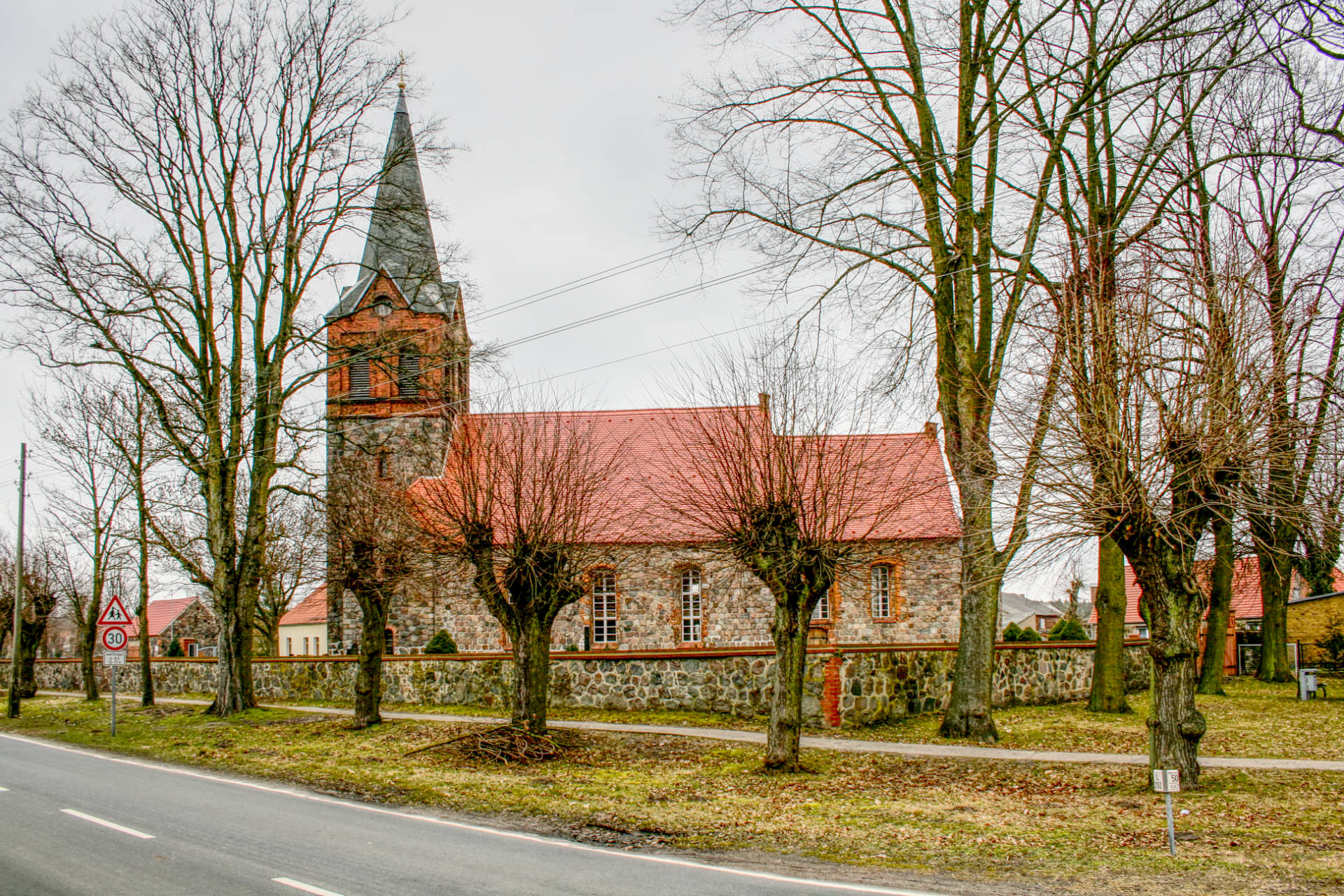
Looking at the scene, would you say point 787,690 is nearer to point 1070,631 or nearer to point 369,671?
point 369,671

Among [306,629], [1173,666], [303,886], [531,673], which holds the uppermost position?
[1173,666]

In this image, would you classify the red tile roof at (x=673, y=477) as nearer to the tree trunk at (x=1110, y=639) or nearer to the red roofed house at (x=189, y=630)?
the tree trunk at (x=1110, y=639)

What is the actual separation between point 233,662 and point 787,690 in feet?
47.9

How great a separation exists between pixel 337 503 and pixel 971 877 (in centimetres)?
1388

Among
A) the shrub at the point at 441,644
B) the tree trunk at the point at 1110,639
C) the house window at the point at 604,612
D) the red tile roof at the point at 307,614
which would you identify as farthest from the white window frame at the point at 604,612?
the red tile roof at the point at 307,614

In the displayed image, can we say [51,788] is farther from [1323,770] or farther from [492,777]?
[1323,770]

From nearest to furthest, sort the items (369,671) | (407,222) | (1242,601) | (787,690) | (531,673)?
(787,690)
(531,673)
(369,671)
(407,222)
(1242,601)

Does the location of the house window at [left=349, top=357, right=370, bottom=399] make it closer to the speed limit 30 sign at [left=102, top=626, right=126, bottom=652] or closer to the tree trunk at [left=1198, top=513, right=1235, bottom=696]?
the speed limit 30 sign at [left=102, top=626, right=126, bottom=652]

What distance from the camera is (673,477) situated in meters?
16.9

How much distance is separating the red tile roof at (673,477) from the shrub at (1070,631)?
4462 mm

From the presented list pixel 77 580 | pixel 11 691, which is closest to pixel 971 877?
pixel 11 691

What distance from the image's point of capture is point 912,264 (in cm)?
1662

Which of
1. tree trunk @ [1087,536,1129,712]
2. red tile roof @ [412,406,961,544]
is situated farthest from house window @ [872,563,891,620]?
tree trunk @ [1087,536,1129,712]

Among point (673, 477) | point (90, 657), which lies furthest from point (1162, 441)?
point (90, 657)
